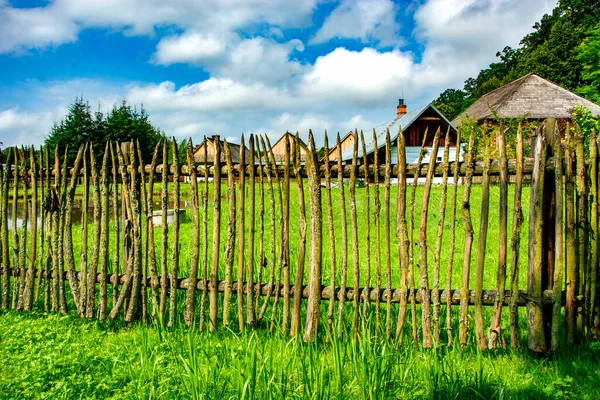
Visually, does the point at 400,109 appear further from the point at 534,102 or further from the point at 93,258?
the point at 93,258

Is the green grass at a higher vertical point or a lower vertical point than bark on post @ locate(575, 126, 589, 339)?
lower

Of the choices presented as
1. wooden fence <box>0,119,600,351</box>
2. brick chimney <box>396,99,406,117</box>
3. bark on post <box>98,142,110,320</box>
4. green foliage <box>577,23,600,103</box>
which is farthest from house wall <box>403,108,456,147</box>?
bark on post <box>98,142,110,320</box>

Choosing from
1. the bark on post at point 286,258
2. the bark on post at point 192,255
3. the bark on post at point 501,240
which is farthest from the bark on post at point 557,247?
the bark on post at point 192,255

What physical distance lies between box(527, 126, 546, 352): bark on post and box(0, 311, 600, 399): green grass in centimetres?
18

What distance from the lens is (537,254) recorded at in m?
3.48

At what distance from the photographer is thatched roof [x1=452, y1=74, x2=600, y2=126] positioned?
3262 cm

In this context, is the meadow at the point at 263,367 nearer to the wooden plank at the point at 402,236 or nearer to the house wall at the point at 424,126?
the wooden plank at the point at 402,236

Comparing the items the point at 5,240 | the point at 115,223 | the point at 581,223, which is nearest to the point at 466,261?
the point at 581,223

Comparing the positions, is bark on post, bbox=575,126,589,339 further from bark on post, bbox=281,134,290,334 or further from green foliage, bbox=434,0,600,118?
green foliage, bbox=434,0,600,118

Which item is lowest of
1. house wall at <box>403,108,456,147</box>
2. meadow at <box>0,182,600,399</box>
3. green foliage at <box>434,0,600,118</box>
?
meadow at <box>0,182,600,399</box>

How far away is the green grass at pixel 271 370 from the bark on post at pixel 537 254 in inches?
7.1

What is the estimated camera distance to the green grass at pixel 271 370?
2.73 meters

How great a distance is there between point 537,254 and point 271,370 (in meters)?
2.17

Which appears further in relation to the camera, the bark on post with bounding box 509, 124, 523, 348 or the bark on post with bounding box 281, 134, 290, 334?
the bark on post with bounding box 281, 134, 290, 334
